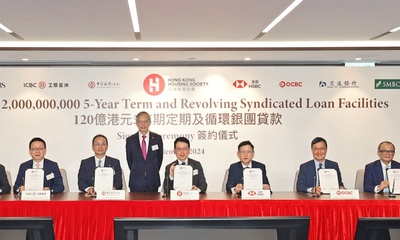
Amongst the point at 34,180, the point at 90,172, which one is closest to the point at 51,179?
the point at 90,172

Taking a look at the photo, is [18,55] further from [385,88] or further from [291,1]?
[385,88]

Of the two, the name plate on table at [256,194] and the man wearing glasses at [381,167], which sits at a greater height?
the man wearing glasses at [381,167]

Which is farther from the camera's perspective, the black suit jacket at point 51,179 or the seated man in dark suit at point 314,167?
the seated man in dark suit at point 314,167

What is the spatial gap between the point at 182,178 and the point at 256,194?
59 cm

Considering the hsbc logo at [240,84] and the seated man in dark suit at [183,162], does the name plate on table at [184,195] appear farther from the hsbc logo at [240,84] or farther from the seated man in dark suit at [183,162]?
the hsbc logo at [240,84]

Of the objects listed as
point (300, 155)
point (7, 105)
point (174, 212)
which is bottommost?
point (174, 212)

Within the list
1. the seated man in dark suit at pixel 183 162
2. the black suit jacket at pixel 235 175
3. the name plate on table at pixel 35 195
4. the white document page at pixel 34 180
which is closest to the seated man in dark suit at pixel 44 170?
the white document page at pixel 34 180

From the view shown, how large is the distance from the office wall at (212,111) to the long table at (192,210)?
10.1ft

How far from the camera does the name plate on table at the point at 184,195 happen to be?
12.5 feet

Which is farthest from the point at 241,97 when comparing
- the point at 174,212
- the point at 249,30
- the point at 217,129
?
the point at 174,212

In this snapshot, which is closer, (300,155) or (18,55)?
(18,55)

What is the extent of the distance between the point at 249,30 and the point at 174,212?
2249 millimetres

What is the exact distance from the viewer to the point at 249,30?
5.16 meters

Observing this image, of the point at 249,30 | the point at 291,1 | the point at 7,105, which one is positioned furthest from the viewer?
the point at 7,105
